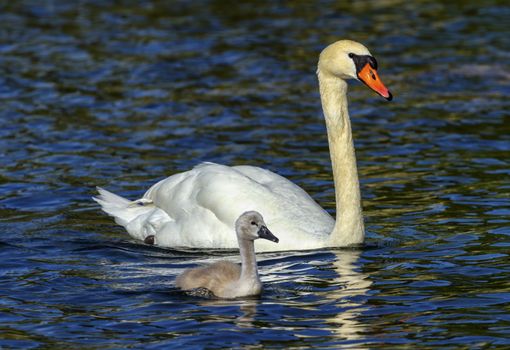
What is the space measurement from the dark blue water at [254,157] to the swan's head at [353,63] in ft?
4.76

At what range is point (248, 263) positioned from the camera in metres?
9.75

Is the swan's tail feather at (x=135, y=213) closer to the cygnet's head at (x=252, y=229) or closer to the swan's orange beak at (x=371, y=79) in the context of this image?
the cygnet's head at (x=252, y=229)

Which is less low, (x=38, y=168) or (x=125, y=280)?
(x=38, y=168)

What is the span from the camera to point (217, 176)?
38.2 feet

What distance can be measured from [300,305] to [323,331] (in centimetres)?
71

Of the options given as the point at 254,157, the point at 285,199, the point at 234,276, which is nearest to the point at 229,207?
the point at 285,199

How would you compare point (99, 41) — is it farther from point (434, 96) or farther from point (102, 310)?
point (102, 310)

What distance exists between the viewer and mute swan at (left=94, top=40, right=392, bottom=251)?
442 inches

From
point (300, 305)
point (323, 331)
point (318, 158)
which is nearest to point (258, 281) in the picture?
point (300, 305)

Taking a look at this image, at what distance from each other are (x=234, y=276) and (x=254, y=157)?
526 cm

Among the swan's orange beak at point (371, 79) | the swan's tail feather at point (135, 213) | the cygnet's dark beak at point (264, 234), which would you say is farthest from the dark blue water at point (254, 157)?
the swan's orange beak at point (371, 79)

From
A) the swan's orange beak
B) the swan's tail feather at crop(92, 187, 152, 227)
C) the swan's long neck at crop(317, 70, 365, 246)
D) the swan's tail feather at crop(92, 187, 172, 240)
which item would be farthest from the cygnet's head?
the swan's tail feather at crop(92, 187, 152, 227)

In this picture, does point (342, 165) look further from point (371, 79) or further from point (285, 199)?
point (371, 79)

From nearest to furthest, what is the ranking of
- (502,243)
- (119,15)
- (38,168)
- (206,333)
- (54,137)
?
(206,333)
(502,243)
(38,168)
(54,137)
(119,15)
